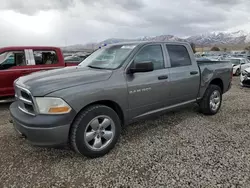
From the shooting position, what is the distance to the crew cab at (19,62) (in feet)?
19.4

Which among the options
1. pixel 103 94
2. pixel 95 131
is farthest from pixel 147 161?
pixel 103 94

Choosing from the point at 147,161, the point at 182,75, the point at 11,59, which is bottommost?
the point at 147,161

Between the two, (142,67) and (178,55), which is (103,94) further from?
(178,55)

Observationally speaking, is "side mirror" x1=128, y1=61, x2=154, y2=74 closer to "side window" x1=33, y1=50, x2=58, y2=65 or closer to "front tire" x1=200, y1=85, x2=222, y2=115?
"front tire" x1=200, y1=85, x2=222, y2=115

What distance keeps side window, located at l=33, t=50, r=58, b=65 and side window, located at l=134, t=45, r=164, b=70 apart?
406 cm

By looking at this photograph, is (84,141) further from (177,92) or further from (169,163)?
(177,92)

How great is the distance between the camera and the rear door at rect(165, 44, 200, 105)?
4.05m

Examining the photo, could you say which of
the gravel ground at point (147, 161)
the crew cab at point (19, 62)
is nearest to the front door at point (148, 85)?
the gravel ground at point (147, 161)

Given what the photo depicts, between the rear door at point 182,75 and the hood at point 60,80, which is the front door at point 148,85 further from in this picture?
the hood at point 60,80

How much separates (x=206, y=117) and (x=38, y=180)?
12.8 ft

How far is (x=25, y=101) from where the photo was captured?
2891 millimetres

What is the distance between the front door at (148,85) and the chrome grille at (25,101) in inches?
56.0

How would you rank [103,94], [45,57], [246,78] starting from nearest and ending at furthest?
[103,94] → [45,57] → [246,78]

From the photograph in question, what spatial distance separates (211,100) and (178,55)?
1535mm
